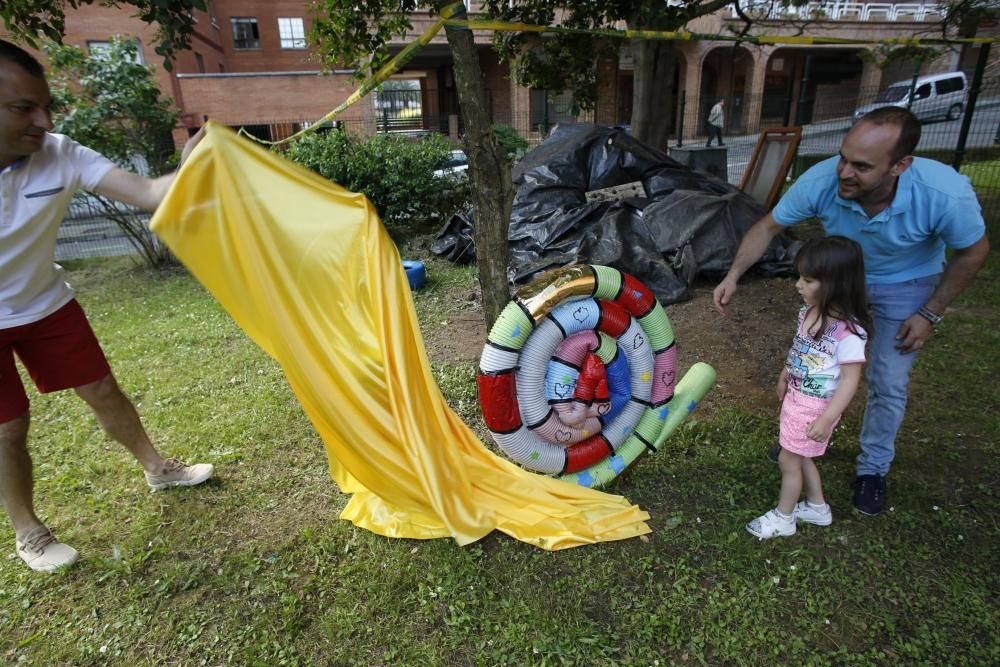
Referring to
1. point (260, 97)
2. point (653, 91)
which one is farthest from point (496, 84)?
point (653, 91)

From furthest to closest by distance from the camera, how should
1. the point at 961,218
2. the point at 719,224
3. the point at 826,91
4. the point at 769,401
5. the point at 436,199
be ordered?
the point at 826,91
the point at 436,199
the point at 719,224
the point at 769,401
the point at 961,218

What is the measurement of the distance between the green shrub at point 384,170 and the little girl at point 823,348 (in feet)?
20.5

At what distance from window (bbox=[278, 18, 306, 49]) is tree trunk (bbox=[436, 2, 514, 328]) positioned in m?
28.2

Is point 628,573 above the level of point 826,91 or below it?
below

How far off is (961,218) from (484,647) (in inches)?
90.9

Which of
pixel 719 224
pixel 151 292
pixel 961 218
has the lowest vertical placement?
pixel 151 292

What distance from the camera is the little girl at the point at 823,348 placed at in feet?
7.00

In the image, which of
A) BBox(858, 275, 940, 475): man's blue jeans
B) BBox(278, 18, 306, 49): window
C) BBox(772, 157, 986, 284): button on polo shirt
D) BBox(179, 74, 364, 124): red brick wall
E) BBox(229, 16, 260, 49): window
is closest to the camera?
BBox(772, 157, 986, 284): button on polo shirt

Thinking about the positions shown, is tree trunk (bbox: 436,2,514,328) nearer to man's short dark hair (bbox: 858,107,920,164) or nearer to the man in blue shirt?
the man in blue shirt

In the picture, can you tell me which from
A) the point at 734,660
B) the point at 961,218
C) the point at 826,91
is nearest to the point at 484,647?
the point at 734,660

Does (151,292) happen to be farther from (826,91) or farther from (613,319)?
(826,91)

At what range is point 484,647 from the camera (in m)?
2.04

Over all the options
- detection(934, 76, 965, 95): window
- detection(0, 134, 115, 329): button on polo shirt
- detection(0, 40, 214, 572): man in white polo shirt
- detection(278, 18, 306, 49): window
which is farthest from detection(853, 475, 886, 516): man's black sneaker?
detection(278, 18, 306, 49): window

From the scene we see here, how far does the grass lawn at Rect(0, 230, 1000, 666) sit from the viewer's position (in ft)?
6.72
